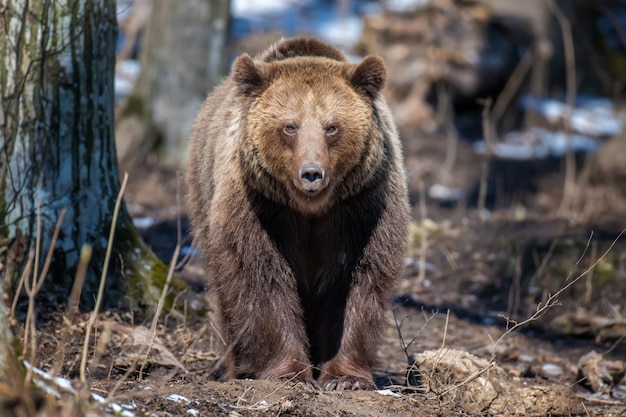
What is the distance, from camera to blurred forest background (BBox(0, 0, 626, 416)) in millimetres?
5633

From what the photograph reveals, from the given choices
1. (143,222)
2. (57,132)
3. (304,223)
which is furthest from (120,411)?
(143,222)

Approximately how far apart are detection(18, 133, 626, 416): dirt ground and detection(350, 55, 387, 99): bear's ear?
4.87 feet

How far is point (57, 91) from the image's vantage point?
5.68 meters

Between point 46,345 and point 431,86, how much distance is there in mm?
11124

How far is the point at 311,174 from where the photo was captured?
4.94 metres

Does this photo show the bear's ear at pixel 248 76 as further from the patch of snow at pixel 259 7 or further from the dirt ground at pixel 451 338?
the patch of snow at pixel 259 7

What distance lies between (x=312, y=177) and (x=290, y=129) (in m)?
0.42

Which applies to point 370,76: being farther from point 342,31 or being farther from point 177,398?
point 342,31

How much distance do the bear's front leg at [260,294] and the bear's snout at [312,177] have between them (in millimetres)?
551

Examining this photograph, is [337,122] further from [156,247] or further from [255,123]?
[156,247]

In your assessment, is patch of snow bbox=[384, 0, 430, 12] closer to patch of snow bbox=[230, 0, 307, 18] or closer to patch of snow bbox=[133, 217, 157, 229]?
patch of snow bbox=[230, 0, 307, 18]

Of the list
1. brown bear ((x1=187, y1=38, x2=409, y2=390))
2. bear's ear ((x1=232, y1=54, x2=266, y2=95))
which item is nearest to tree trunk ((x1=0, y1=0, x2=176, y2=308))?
brown bear ((x1=187, y1=38, x2=409, y2=390))

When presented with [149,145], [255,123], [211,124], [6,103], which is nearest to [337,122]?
[255,123]

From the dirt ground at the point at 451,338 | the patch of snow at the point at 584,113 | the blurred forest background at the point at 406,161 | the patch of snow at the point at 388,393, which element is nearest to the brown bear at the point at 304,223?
the patch of snow at the point at 388,393
